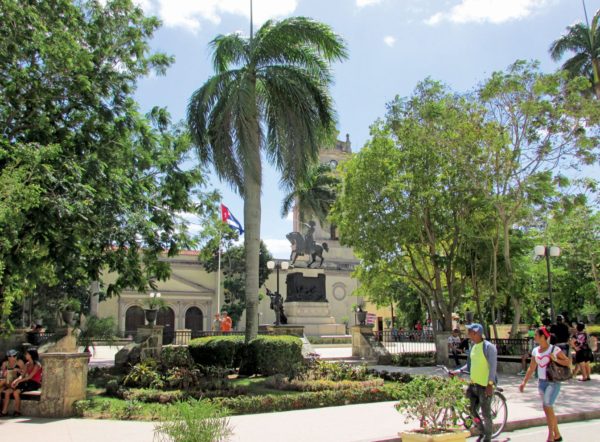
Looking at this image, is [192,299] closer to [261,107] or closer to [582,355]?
[261,107]

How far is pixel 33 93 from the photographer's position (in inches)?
579

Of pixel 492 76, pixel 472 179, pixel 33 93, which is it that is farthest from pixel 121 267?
pixel 492 76

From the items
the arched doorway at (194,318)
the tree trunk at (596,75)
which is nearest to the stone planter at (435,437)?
the tree trunk at (596,75)

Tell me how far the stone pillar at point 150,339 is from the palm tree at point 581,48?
26.9 metres

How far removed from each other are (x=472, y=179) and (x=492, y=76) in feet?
11.7

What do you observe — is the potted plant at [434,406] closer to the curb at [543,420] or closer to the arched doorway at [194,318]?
the curb at [543,420]

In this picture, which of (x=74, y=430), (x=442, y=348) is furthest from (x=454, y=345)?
(x=74, y=430)

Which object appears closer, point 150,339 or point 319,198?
point 150,339

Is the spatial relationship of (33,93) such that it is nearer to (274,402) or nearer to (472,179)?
(274,402)

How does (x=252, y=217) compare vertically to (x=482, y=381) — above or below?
above

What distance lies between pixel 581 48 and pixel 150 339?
2983cm

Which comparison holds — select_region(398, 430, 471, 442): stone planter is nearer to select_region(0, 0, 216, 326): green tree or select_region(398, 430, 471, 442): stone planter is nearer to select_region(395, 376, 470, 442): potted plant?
select_region(395, 376, 470, 442): potted plant

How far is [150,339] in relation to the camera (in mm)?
18672

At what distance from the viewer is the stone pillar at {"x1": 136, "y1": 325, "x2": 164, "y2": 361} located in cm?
1832
